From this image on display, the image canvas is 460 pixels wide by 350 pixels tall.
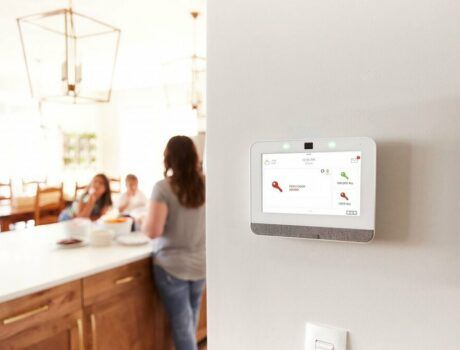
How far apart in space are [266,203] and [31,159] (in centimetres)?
621

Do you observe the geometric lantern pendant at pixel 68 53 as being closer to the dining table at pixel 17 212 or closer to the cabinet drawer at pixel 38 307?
the cabinet drawer at pixel 38 307

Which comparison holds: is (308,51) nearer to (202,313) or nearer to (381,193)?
(381,193)

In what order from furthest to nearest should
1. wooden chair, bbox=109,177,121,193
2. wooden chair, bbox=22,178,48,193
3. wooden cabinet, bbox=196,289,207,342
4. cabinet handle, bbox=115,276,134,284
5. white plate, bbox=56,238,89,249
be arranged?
wooden chair, bbox=109,177,121,193
wooden chair, bbox=22,178,48,193
wooden cabinet, bbox=196,289,207,342
white plate, bbox=56,238,89,249
cabinet handle, bbox=115,276,134,284

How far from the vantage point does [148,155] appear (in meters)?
6.52

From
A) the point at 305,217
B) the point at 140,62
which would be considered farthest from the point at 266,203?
the point at 140,62

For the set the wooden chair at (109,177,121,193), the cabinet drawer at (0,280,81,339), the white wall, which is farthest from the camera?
the wooden chair at (109,177,121,193)

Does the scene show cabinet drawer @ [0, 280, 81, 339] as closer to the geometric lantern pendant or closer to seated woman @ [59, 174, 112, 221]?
the geometric lantern pendant

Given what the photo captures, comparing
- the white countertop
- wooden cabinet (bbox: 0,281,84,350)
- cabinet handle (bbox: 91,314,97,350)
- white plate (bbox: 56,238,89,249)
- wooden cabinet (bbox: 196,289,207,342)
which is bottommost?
wooden cabinet (bbox: 196,289,207,342)

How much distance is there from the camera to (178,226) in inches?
72.4

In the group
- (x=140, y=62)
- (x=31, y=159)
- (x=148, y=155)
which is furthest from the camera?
(x=148, y=155)

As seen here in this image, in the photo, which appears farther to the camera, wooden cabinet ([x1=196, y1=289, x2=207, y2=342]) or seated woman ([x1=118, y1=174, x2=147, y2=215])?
seated woman ([x1=118, y1=174, x2=147, y2=215])

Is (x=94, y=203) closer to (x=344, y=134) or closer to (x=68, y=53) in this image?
(x=68, y=53)

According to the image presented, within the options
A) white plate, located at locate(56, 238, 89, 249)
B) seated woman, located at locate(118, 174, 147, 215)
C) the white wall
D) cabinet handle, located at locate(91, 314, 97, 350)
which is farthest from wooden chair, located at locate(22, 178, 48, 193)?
the white wall

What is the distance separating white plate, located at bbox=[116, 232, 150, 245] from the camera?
1959 millimetres
